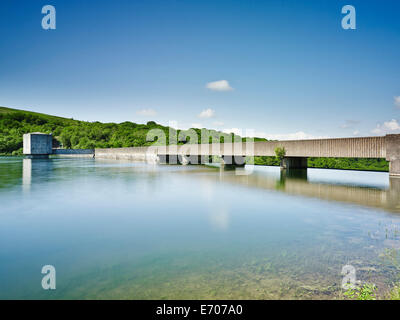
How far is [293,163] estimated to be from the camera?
30.0 m

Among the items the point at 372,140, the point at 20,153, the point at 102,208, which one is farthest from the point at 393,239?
the point at 20,153

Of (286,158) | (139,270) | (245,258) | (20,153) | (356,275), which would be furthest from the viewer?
(20,153)

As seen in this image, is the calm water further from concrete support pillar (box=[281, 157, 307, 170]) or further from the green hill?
the green hill

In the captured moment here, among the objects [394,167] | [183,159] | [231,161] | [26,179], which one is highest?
[183,159]

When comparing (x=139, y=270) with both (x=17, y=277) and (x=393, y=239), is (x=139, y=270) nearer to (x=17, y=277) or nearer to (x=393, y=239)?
(x=17, y=277)

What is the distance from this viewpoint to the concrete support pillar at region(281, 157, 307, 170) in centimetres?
2975

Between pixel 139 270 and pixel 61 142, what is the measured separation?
401 feet

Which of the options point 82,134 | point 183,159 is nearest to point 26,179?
point 183,159

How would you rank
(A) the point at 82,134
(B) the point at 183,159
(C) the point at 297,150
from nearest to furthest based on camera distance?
(C) the point at 297,150 < (B) the point at 183,159 < (A) the point at 82,134

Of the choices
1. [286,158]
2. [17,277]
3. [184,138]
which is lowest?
[17,277]

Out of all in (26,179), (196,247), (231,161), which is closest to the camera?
(196,247)

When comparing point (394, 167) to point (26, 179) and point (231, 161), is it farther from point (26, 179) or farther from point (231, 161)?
point (26, 179)

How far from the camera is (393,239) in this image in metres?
6.77

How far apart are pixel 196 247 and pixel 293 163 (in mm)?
25784
